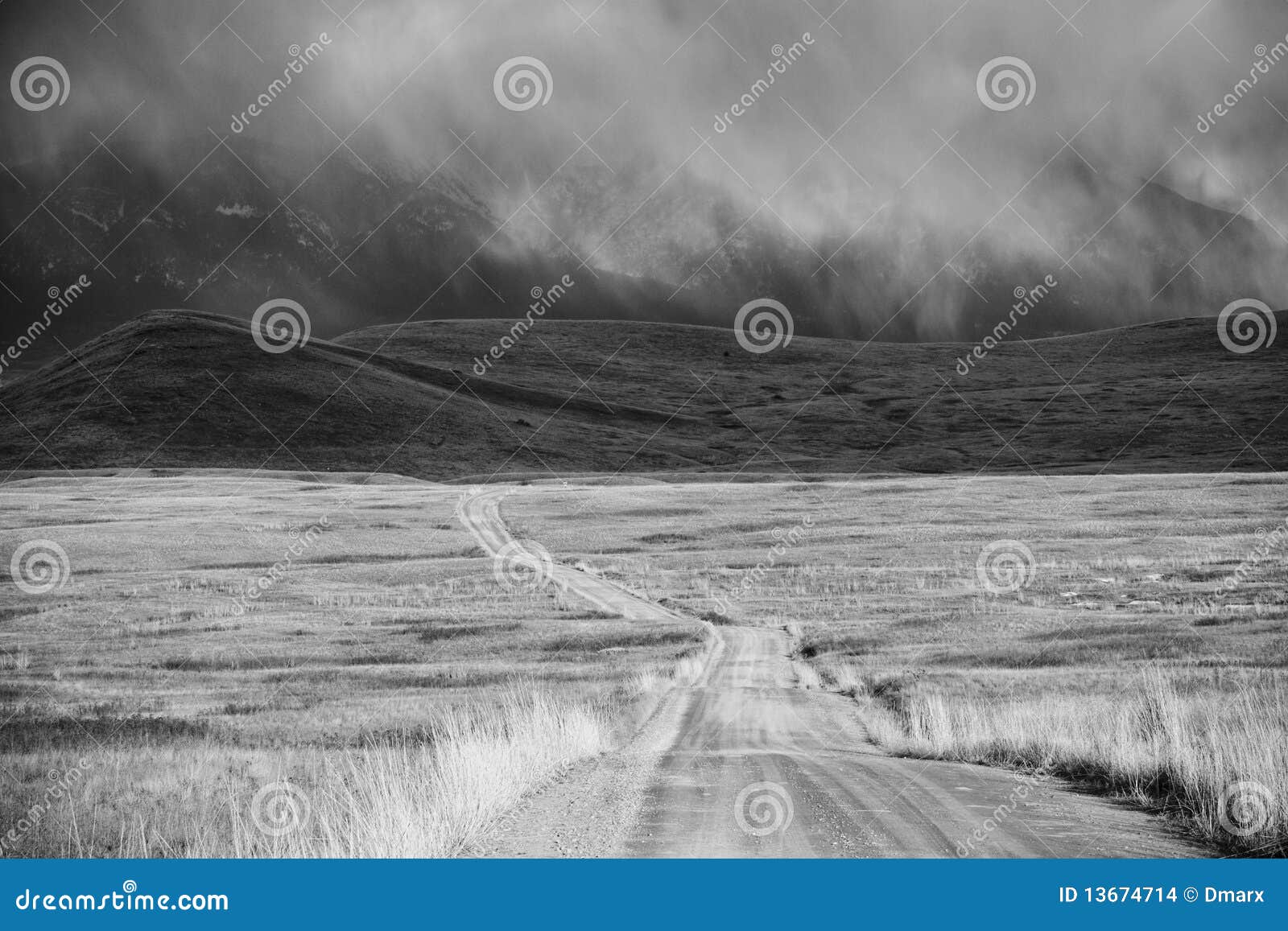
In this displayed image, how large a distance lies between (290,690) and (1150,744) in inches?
1022

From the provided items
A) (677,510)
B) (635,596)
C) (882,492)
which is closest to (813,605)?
(635,596)

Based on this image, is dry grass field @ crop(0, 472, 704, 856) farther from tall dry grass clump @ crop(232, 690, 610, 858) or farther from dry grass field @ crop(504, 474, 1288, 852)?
dry grass field @ crop(504, 474, 1288, 852)

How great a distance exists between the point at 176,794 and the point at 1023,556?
2298 inches

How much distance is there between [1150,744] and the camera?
49.8 ft

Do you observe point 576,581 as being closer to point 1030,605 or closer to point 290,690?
point 1030,605

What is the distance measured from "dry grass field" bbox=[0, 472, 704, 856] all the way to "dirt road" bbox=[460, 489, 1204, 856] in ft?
3.05

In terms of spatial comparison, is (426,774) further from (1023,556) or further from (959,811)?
(1023,556)

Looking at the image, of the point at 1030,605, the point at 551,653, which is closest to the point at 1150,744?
the point at 551,653

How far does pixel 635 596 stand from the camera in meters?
58.6

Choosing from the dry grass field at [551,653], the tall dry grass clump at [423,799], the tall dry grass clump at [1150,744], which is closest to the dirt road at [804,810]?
the tall dry grass clump at [423,799]

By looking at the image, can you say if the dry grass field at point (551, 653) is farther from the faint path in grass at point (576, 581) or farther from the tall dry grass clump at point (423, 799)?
the faint path in grass at point (576, 581)

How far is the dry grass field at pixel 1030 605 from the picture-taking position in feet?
49.1

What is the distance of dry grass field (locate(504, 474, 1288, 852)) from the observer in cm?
1495

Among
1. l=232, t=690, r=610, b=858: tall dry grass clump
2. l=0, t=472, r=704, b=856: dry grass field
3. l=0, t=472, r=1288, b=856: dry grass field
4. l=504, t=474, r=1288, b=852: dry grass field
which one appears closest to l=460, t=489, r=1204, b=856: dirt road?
l=232, t=690, r=610, b=858: tall dry grass clump
